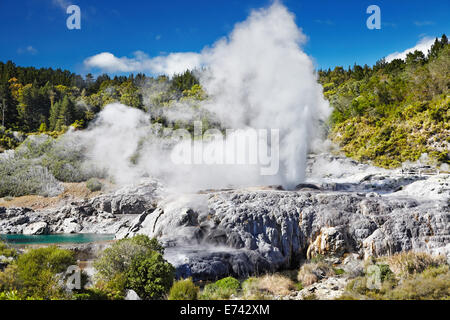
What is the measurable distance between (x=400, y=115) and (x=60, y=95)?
55.5m

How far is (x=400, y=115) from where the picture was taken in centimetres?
3881

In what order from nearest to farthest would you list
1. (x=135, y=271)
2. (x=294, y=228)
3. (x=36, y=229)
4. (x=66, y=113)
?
(x=135, y=271) < (x=294, y=228) < (x=36, y=229) < (x=66, y=113)

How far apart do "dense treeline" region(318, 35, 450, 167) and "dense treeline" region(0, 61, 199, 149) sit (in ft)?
107

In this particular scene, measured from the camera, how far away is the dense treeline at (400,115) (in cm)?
3475

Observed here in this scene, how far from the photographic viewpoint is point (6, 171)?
108 ft

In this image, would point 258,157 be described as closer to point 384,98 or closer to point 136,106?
point 384,98

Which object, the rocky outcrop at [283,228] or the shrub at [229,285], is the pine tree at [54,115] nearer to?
the rocky outcrop at [283,228]

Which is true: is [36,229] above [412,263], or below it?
below

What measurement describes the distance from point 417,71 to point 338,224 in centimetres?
3684

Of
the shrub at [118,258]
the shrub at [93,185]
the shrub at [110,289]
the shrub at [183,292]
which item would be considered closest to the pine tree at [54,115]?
the shrub at [93,185]

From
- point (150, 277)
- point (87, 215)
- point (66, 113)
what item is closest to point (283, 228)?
point (150, 277)

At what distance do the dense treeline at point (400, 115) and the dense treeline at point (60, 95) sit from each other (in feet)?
107

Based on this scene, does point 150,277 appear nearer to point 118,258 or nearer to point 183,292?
point 118,258
